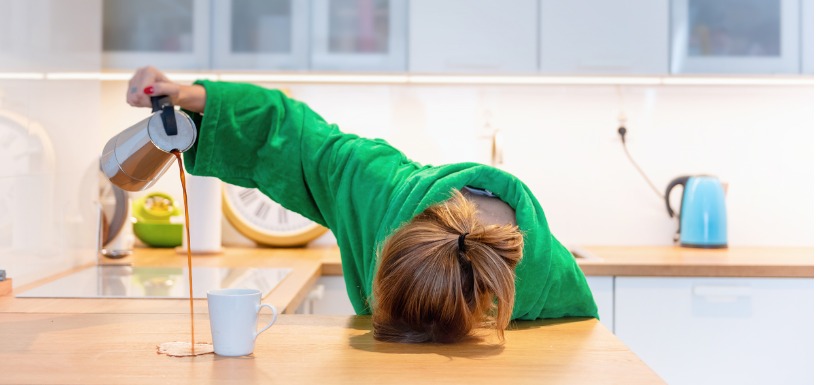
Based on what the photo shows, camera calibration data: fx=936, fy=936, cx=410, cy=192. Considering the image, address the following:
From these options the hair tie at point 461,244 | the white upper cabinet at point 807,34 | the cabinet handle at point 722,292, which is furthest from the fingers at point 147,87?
the white upper cabinet at point 807,34

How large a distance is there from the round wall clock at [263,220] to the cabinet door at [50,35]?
0.61 meters

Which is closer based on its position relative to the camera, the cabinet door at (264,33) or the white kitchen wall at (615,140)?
the cabinet door at (264,33)

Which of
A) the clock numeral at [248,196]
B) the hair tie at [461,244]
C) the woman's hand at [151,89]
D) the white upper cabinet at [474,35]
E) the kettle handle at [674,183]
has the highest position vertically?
the white upper cabinet at [474,35]

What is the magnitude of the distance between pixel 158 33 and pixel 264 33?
0.31 m

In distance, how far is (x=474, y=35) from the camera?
8.87 ft

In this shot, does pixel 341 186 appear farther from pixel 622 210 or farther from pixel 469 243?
pixel 622 210

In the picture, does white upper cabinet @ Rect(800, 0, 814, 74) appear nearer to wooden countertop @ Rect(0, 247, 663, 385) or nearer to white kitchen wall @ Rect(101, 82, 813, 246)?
white kitchen wall @ Rect(101, 82, 813, 246)

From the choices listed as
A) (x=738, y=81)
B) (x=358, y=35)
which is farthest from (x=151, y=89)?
(x=738, y=81)

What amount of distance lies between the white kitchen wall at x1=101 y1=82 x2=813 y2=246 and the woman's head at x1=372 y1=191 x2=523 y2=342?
1.74 meters

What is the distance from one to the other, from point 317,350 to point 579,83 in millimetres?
1933

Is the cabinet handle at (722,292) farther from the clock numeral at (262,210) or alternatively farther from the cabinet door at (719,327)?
the clock numeral at (262,210)

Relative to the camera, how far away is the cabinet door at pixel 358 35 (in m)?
2.72

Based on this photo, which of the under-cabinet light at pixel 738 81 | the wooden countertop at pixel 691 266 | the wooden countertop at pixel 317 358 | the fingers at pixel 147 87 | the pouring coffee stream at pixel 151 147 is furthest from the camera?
the under-cabinet light at pixel 738 81

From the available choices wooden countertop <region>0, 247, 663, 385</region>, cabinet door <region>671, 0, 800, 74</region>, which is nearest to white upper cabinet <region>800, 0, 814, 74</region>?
cabinet door <region>671, 0, 800, 74</region>
